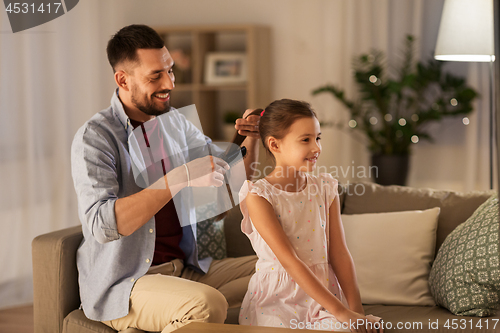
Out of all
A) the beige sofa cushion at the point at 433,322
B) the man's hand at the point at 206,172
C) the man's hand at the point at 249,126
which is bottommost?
the beige sofa cushion at the point at 433,322

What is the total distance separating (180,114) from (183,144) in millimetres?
152

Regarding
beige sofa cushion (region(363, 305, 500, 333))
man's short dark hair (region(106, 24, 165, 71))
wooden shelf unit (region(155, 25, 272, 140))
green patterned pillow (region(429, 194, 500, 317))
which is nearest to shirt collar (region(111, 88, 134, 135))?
man's short dark hair (region(106, 24, 165, 71))

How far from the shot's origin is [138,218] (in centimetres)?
132

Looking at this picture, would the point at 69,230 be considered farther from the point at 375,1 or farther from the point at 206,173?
the point at 375,1

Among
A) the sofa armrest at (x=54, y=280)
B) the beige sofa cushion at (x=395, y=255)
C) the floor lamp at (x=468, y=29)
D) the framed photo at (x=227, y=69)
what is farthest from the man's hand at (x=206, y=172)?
the framed photo at (x=227, y=69)

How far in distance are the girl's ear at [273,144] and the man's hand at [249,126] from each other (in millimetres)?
88

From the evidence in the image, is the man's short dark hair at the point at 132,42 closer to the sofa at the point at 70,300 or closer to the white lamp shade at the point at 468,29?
the sofa at the point at 70,300

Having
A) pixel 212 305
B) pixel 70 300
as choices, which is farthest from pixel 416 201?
pixel 70 300

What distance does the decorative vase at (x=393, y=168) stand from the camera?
3637 mm

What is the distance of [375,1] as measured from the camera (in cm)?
395

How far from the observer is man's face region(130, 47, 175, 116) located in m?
1.52

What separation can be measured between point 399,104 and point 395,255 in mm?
2248

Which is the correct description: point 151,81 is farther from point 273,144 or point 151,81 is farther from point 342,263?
point 342,263

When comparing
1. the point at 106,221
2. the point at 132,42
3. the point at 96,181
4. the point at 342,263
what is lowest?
the point at 342,263
